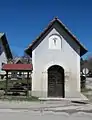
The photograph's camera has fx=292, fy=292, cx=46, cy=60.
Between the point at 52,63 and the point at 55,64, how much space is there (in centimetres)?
28

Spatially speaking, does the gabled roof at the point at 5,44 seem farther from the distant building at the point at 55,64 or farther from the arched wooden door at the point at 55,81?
the arched wooden door at the point at 55,81

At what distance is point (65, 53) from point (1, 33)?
1544 cm

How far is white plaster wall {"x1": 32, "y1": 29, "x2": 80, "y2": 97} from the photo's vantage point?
84.6 ft

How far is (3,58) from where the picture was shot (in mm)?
39750

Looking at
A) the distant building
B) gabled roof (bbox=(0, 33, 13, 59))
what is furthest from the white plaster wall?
gabled roof (bbox=(0, 33, 13, 59))

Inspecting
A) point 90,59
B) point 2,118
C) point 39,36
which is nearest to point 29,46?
point 39,36

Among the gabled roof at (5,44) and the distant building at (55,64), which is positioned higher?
the gabled roof at (5,44)

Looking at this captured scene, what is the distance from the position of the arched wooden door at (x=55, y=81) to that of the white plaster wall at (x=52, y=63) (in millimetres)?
376

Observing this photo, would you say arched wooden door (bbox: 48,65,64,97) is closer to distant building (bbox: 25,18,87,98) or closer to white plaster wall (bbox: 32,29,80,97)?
distant building (bbox: 25,18,87,98)

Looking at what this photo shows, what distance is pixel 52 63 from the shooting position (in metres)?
25.8

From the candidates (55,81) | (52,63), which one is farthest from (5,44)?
(55,81)

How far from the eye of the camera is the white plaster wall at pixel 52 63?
25797mm

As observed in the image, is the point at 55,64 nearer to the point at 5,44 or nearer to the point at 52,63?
the point at 52,63

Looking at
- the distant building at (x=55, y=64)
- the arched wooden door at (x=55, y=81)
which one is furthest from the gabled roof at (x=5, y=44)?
the arched wooden door at (x=55, y=81)
